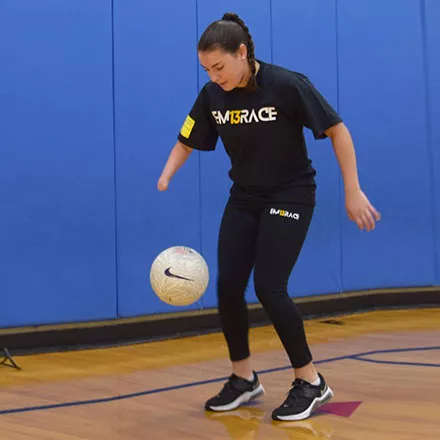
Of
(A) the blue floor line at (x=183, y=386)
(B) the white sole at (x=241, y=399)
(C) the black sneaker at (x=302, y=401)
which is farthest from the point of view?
(A) the blue floor line at (x=183, y=386)

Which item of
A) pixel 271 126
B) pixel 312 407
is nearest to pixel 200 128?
pixel 271 126

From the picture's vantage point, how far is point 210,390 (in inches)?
143

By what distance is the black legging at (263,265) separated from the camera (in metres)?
3.05

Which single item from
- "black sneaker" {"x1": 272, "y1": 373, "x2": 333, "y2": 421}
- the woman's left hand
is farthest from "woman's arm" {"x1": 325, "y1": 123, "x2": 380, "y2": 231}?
"black sneaker" {"x1": 272, "y1": 373, "x2": 333, "y2": 421}

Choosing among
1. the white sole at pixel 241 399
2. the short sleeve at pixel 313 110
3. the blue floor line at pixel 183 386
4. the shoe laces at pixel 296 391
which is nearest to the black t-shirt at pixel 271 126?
the short sleeve at pixel 313 110

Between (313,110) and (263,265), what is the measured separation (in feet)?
2.02

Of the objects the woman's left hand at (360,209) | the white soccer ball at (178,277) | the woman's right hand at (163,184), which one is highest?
the woman's right hand at (163,184)

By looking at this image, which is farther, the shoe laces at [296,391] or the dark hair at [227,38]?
the shoe laces at [296,391]

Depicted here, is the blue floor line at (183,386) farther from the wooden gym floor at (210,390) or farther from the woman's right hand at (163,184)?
the woman's right hand at (163,184)

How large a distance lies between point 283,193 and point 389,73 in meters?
3.64

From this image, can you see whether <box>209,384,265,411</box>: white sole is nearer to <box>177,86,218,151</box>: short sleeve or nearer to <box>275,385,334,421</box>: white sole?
<box>275,385,334,421</box>: white sole

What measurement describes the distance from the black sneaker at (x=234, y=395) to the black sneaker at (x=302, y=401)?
9.5 inches

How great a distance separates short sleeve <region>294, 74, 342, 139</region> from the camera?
2.98 m

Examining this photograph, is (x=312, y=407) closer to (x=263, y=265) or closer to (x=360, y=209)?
(x=263, y=265)
